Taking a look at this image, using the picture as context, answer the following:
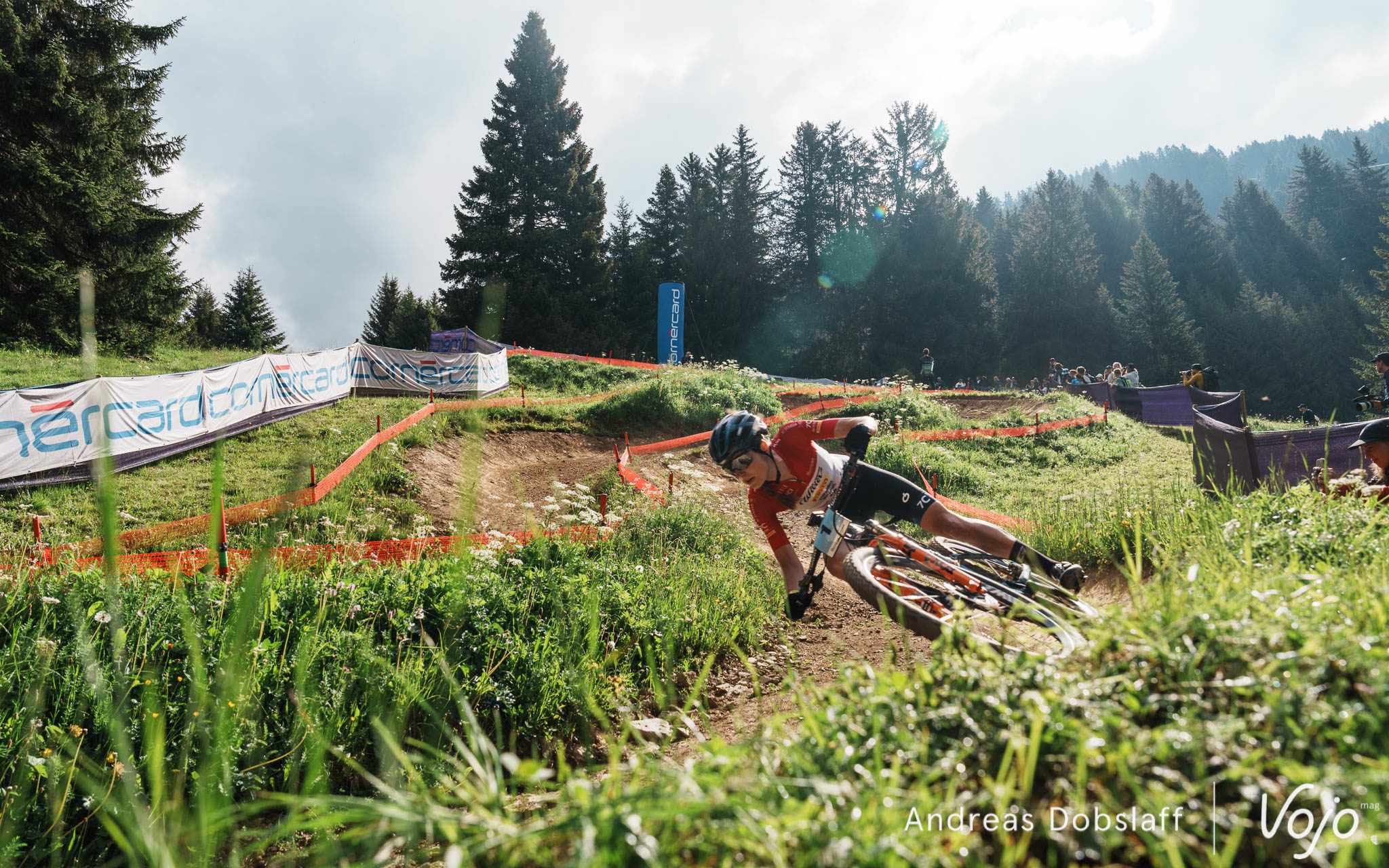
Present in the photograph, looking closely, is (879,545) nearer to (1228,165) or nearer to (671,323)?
(671,323)

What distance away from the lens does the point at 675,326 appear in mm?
30844

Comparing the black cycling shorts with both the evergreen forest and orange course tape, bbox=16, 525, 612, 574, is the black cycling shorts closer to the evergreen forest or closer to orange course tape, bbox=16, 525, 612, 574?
orange course tape, bbox=16, 525, 612, 574

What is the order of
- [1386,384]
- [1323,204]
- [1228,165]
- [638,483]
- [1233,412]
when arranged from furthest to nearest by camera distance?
[1228,165]
[1323,204]
[638,483]
[1233,412]
[1386,384]

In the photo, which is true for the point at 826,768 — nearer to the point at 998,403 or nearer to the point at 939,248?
the point at 998,403

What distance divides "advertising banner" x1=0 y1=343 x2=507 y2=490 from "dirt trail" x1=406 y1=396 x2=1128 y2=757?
13.3 feet

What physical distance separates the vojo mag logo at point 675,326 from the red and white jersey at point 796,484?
24.6 metres

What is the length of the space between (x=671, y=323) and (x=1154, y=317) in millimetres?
→ 48564

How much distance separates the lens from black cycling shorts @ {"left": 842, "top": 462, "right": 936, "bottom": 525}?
17.1 feet

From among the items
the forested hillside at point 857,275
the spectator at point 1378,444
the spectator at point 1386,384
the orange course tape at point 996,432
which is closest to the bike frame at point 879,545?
the spectator at point 1378,444

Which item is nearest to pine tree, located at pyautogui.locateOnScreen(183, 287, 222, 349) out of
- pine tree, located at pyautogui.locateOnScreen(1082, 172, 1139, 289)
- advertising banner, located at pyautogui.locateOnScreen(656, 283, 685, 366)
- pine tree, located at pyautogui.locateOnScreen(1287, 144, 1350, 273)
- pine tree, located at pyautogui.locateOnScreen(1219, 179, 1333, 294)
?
advertising banner, located at pyautogui.locateOnScreen(656, 283, 685, 366)

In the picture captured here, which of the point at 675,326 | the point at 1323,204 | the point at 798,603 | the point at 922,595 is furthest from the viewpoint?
the point at 1323,204

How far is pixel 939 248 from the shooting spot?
186 feet

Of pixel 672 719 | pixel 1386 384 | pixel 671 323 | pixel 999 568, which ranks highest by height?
pixel 671 323

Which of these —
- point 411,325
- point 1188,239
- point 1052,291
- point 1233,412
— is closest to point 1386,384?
point 1233,412
